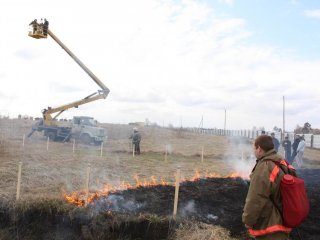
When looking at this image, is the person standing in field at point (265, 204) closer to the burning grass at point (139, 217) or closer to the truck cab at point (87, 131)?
the burning grass at point (139, 217)

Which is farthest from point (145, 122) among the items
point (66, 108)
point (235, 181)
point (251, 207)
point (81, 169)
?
point (251, 207)

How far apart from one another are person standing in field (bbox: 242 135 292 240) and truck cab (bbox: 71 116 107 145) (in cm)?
2692

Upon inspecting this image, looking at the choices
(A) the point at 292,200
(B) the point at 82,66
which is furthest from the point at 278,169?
(B) the point at 82,66

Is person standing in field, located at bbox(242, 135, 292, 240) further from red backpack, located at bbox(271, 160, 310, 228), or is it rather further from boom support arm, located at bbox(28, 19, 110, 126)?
boom support arm, located at bbox(28, 19, 110, 126)

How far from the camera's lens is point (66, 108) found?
30562 mm

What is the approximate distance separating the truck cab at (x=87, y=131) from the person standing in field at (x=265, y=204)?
2692 centimetres

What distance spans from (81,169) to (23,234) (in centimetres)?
699

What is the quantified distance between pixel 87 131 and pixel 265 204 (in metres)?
27.6

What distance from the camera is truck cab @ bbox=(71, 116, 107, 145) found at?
30562 millimetres

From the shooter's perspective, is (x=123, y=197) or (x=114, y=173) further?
(x=114, y=173)

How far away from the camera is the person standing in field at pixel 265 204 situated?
4.02 m

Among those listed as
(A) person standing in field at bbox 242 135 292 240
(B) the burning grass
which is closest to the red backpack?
(A) person standing in field at bbox 242 135 292 240

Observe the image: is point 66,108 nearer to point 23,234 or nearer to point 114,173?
point 114,173

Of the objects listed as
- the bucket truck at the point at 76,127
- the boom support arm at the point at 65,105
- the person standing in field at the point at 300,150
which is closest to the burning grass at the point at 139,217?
the person standing in field at the point at 300,150
